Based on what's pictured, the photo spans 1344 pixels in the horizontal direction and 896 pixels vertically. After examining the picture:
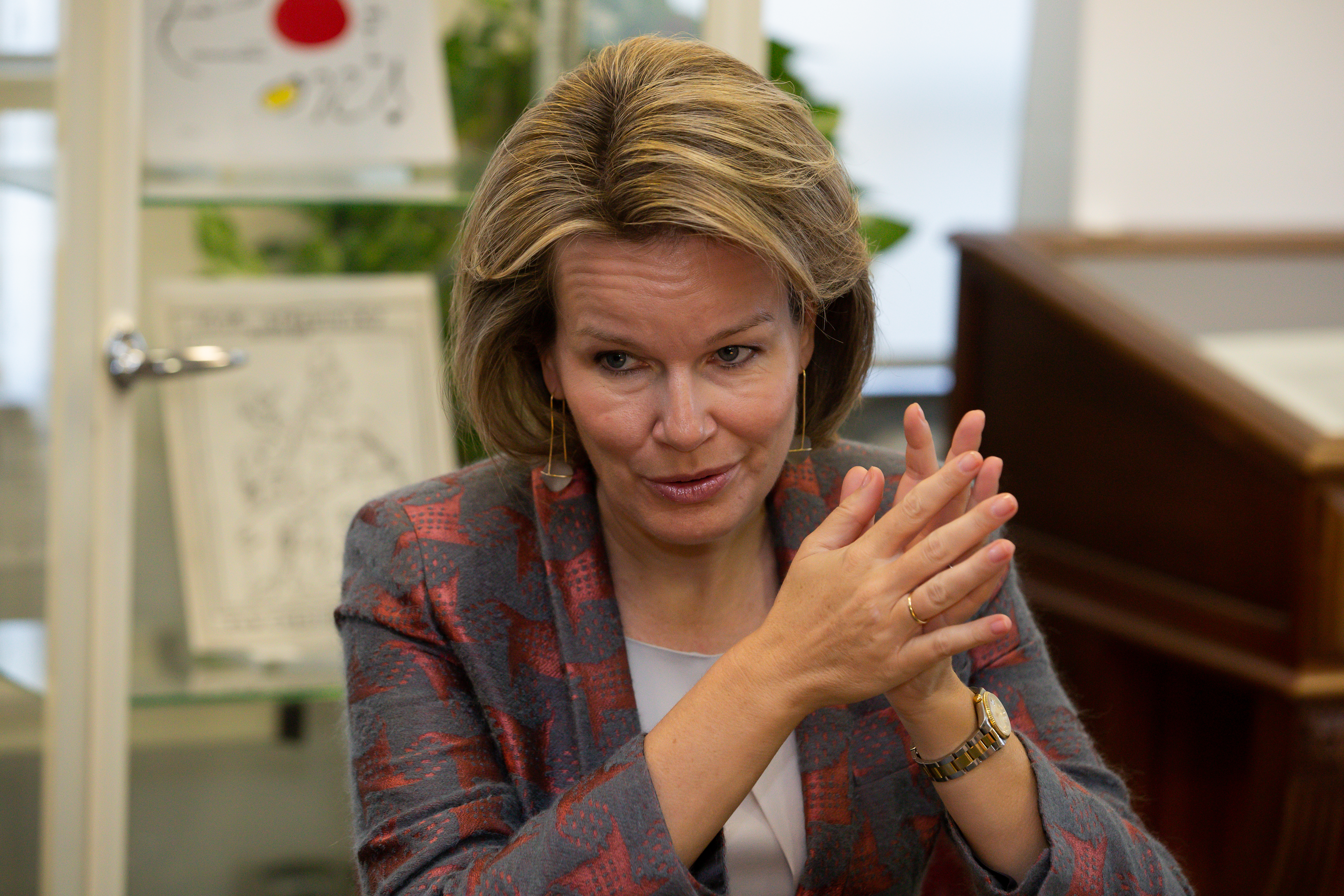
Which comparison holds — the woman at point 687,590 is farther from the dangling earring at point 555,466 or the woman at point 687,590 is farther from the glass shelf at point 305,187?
the glass shelf at point 305,187

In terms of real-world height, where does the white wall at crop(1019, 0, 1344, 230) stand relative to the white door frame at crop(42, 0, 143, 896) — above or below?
above

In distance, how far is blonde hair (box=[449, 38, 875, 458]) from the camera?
43.5 inches

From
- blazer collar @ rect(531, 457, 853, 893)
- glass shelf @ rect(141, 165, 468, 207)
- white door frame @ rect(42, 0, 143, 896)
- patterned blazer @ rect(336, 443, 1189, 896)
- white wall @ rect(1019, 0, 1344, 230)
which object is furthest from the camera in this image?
white wall @ rect(1019, 0, 1344, 230)

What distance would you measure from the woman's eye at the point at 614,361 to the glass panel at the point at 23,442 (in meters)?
0.83

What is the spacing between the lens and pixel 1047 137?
10.8ft

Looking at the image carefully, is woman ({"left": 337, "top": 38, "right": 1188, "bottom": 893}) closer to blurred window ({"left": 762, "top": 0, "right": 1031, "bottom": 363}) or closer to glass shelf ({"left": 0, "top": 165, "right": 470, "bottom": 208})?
glass shelf ({"left": 0, "top": 165, "right": 470, "bottom": 208})

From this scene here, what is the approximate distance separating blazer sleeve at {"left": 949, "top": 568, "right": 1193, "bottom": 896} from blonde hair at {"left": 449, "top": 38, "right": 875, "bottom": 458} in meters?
0.39

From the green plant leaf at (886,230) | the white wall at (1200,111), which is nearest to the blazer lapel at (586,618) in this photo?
the green plant leaf at (886,230)

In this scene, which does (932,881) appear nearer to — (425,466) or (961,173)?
(425,466)

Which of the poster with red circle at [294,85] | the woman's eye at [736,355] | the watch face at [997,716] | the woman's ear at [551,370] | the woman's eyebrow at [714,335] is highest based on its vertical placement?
the poster with red circle at [294,85]

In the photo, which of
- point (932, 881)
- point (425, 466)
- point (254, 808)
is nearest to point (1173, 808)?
point (932, 881)

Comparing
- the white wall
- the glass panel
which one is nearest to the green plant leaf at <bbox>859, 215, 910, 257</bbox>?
the glass panel

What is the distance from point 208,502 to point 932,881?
1.08 meters

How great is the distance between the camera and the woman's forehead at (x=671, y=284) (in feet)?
3.65
